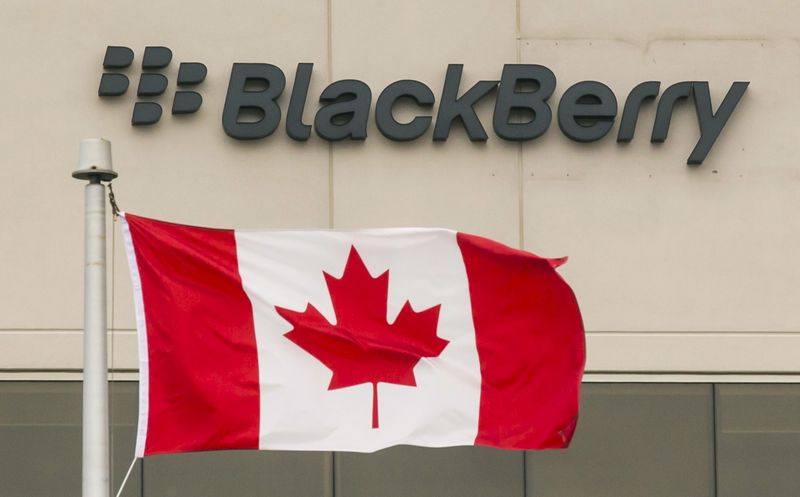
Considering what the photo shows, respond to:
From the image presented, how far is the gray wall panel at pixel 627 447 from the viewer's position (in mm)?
11328

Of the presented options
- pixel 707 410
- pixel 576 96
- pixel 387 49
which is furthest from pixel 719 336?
pixel 387 49

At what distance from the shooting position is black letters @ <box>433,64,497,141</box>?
37.2 feet

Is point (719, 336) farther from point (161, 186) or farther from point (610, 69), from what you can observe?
point (161, 186)

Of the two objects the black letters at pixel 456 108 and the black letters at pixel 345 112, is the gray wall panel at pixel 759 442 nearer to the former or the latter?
the black letters at pixel 456 108

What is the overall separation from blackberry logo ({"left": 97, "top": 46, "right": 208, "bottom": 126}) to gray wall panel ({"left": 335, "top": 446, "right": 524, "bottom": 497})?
355 cm

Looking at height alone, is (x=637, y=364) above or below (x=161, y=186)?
below

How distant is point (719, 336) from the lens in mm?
11312

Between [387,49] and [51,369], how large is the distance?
4264 mm

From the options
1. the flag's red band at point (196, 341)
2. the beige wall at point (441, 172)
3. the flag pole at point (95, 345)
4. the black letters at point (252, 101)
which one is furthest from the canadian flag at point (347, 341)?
the black letters at point (252, 101)

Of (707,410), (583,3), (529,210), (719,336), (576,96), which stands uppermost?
(583,3)

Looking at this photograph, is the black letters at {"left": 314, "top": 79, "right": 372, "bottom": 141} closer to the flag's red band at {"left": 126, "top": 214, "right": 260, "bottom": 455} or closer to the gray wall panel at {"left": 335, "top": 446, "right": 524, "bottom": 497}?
the gray wall panel at {"left": 335, "top": 446, "right": 524, "bottom": 497}

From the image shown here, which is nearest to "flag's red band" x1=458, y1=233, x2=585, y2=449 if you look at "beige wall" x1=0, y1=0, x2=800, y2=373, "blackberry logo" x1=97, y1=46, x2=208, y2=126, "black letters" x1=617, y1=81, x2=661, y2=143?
"beige wall" x1=0, y1=0, x2=800, y2=373

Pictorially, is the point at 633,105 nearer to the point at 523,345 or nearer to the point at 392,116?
the point at 392,116

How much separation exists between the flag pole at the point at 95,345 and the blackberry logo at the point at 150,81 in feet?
16.5
